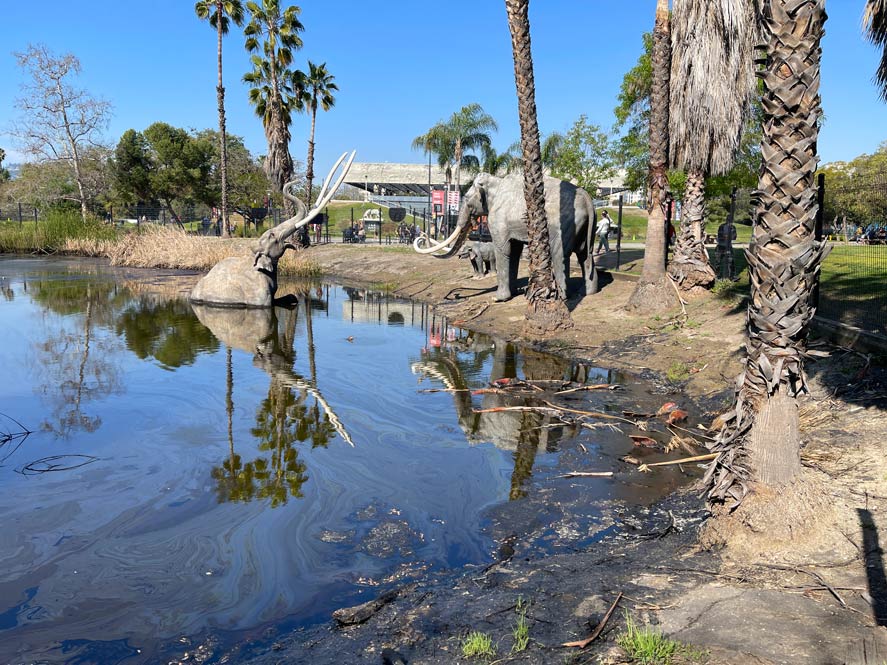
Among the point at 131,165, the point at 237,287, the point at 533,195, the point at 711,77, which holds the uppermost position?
the point at 131,165

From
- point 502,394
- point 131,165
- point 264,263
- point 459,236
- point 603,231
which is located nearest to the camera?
point 502,394

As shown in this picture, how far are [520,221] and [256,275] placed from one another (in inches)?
263

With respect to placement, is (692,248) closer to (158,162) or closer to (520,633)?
(520,633)

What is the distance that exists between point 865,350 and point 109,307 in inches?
607

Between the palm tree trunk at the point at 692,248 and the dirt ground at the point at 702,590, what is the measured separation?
6896 millimetres

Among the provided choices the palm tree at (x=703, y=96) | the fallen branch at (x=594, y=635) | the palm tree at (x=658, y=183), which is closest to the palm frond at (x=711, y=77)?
the palm tree at (x=703, y=96)

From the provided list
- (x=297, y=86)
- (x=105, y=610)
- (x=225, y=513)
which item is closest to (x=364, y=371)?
(x=225, y=513)

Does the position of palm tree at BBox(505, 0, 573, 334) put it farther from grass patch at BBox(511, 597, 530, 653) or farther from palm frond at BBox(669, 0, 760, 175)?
grass patch at BBox(511, 597, 530, 653)

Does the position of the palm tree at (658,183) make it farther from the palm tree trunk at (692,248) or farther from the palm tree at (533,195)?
the palm tree at (533,195)

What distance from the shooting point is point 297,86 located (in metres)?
36.4

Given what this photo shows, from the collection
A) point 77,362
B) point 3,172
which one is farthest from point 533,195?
point 3,172

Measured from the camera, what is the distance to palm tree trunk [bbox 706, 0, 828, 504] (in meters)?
4.49

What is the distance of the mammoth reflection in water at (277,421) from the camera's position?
6.25m

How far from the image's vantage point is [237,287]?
56.2 feet
